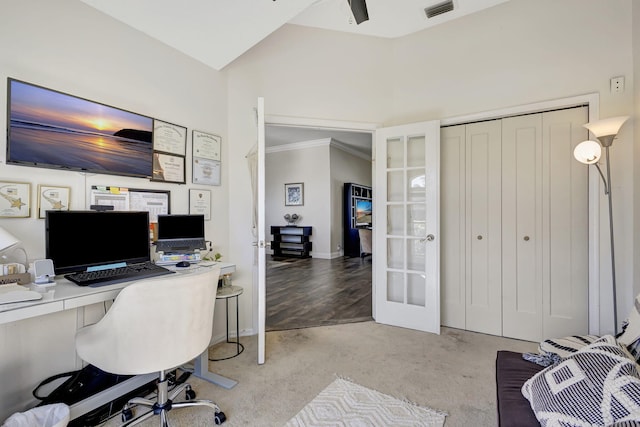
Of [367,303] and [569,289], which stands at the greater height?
[569,289]

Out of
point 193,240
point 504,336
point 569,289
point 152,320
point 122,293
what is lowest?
point 504,336

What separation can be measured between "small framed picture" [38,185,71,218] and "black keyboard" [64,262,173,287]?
40 centimetres

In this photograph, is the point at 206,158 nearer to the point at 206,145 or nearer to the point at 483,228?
the point at 206,145

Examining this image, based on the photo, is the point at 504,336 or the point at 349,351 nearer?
Answer: the point at 349,351

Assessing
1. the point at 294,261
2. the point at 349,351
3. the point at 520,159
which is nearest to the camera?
the point at 349,351

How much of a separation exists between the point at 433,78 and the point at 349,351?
9.26 ft

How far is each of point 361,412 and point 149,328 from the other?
4.14 feet

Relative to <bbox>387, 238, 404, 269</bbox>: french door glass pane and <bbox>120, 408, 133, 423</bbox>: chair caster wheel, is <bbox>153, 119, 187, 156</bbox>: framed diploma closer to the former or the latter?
<bbox>120, 408, 133, 423</bbox>: chair caster wheel

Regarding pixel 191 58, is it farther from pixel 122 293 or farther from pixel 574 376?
pixel 574 376

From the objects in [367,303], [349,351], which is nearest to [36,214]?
[349,351]

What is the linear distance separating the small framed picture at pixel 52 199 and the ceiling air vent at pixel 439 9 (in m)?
3.36

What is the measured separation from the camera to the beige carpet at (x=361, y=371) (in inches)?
70.4

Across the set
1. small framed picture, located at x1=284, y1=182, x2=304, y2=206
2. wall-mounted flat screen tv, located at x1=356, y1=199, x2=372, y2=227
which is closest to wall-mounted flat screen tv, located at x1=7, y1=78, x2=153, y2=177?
small framed picture, located at x1=284, y1=182, x2=304, y2=206

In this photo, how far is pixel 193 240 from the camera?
2377mm
